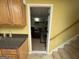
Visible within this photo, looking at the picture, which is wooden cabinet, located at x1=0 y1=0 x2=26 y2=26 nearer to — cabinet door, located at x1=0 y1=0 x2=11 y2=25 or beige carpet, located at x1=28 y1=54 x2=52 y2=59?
cabinet door, located at x1=0 y1=0 x2=11 y2=25

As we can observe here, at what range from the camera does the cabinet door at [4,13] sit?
376 cm

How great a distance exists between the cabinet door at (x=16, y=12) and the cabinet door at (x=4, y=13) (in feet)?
A: 0.39

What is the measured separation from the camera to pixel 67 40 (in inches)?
184

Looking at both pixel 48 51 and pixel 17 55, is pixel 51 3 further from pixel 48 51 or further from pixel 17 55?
pixel 17 55

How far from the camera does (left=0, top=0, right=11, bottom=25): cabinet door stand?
12.3 feet

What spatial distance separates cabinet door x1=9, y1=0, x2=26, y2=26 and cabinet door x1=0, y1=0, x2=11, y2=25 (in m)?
0.12

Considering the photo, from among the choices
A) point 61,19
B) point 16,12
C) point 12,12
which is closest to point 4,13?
point 12,12

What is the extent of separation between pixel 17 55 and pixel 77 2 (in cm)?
268

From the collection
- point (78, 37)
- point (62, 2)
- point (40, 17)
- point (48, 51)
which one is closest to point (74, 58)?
point (78, 37)

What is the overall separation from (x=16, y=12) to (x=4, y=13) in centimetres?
36

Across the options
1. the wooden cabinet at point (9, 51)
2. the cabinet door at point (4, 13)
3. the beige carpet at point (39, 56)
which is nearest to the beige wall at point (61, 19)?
the beige carpet at point (39, 56)

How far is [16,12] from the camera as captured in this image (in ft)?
12.6

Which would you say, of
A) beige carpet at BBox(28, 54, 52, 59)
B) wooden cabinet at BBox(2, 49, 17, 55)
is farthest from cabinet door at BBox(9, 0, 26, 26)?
beige carpet at BBox(28, 54, 52, 59)

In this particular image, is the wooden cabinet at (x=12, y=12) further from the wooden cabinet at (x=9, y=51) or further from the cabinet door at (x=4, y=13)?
the wooden cabinet at (x=9, y=51)
